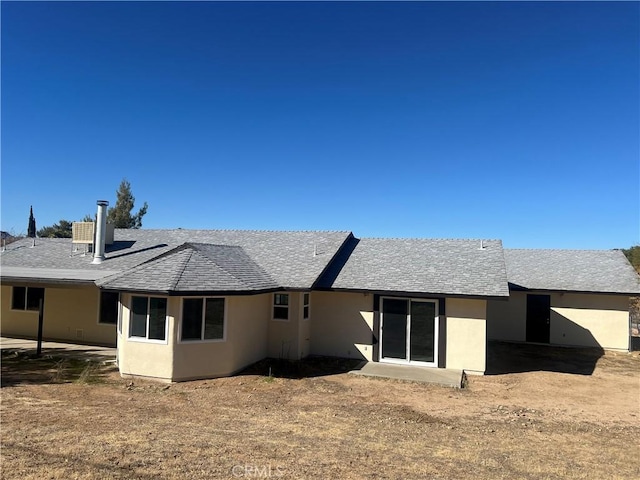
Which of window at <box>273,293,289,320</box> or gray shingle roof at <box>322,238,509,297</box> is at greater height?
gray shingle roof at <box>322,238,509,297</box>

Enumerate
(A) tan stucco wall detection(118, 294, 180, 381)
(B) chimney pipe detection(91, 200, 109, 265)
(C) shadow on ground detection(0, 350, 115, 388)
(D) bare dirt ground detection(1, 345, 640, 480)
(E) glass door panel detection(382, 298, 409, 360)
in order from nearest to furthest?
(D) bare dirt ground detection(1, 345, 640, 480) → (C) shadow on ground detection(0, 350, 115, 388) → (A) tan stucco wall detection(118, 294, 180, 381) → (E) glass door panel detection(382, 298, 409, 360) → (B) chimney pipe detection(91, 200, 109, 265)

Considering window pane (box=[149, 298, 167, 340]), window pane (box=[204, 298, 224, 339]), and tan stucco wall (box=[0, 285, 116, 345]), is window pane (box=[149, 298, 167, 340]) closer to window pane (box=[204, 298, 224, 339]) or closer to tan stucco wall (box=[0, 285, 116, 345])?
window pane (box=[204, 298, 224, 339])

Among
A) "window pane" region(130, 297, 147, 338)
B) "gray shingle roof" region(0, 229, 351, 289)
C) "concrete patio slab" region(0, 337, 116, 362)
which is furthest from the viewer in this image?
"gray shingle roof" region(0, 229, 351, 289)

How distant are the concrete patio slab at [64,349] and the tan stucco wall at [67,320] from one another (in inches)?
17.7

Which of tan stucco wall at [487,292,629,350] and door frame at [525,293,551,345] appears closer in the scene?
tan stucco wall at [487,292,629,350]

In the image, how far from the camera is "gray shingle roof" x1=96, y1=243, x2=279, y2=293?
461 inches

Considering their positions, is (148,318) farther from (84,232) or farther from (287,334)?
(84,232)

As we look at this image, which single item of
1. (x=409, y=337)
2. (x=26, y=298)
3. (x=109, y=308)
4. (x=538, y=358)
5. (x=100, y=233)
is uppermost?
(x=100, y=233)

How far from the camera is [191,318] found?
1195cm

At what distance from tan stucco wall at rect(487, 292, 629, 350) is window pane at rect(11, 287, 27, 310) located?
21256 millimetres

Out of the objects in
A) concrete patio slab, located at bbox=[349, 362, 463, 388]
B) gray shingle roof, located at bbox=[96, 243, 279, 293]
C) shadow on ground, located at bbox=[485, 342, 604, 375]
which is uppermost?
gray shingle roof, located at bbox=[96, 243, 279, 293]

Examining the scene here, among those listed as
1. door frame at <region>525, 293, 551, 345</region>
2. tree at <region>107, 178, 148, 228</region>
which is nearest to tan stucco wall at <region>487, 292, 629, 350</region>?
door frame at <region>525, 293, 551, 345</region>

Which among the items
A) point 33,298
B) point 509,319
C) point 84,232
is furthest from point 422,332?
point 33,298

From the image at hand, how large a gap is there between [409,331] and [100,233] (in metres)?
13.1
